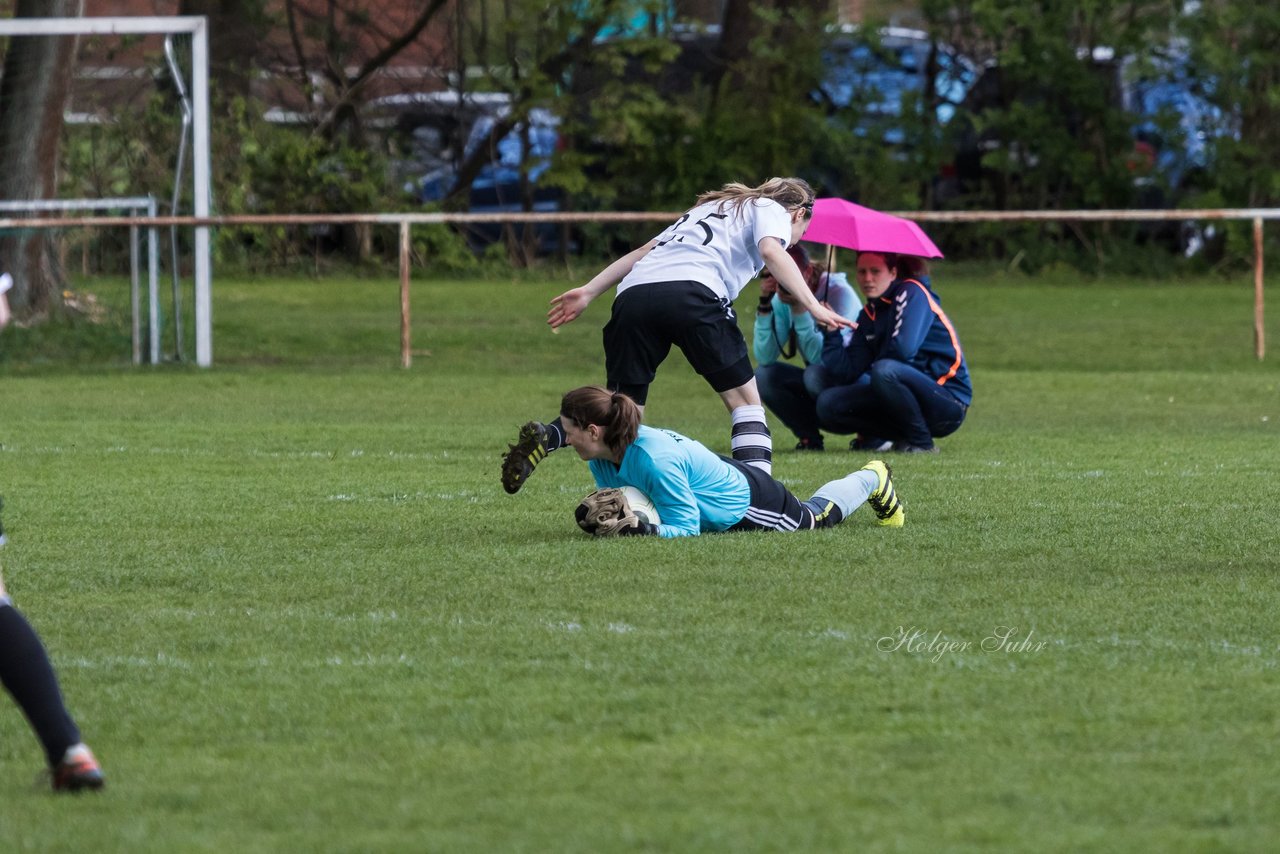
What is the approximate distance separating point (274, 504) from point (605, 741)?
4.54m

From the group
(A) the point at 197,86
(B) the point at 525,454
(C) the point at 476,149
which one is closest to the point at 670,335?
(B) the point at 525,454

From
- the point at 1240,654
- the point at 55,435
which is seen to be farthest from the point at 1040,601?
the point at 55,435

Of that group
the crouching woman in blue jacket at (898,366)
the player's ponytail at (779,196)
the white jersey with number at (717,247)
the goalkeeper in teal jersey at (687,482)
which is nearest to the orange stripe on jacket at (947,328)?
the crouching woman in blue jacket at (898,366)

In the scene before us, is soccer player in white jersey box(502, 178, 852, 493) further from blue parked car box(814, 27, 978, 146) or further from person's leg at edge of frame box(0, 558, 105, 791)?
blue parked car box(814, 27, 978, 146)

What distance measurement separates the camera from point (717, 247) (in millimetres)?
8344

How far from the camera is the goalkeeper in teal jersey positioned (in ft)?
23.3

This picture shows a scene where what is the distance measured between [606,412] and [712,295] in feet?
4.48

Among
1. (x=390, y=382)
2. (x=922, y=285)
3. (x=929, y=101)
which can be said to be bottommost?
(x=390, y=382)

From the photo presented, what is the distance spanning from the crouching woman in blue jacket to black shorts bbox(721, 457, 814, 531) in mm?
3167

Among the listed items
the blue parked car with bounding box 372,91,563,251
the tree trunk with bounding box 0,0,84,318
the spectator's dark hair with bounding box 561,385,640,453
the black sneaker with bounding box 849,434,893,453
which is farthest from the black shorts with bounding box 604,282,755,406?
the blue parked car with bounding box 372,91,563,251

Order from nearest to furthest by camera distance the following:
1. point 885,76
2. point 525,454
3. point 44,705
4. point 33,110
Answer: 1. point 44,705
2. point 525,454
3. point 33,110
4. point 885,76

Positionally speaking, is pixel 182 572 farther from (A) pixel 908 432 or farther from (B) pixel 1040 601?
(A) pixel 908 432

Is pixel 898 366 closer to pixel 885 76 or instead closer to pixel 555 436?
pixel 555 436

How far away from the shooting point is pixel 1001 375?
54.4 feet
